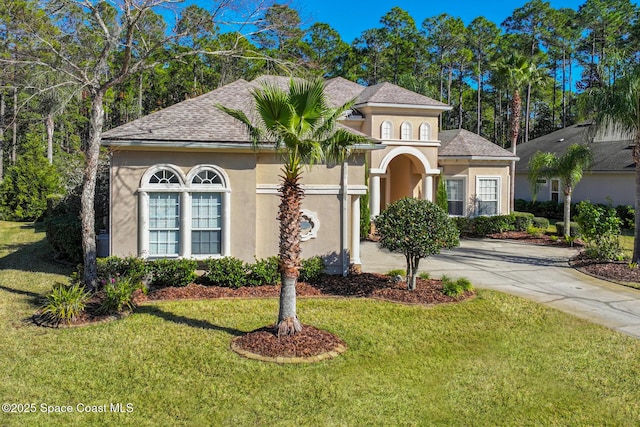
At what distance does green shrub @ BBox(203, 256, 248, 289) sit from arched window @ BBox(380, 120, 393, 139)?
1274 centimetres

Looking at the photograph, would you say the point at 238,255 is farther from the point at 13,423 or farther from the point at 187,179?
the point at 13,423

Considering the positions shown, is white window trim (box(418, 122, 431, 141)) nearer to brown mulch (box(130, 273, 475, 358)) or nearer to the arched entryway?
the arched entryway

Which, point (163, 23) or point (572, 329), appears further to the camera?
point (163, 23)

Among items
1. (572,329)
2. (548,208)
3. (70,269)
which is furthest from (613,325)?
(548,208)

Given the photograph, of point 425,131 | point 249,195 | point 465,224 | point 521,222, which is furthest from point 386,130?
point 249,195

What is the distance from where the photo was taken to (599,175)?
2939 cm

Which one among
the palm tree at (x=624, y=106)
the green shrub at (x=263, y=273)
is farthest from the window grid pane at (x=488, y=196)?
the green shrub at (x=263, y=273)

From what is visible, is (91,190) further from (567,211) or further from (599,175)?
(599,175)

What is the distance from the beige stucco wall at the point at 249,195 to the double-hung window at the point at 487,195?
42.4 ft

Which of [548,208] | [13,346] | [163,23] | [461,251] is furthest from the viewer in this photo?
[548,208]

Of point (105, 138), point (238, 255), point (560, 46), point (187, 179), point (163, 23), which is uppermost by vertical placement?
point (560, 46)

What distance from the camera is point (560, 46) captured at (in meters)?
54.0

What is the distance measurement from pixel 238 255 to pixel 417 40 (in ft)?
148

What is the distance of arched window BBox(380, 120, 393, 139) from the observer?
78.6ft
